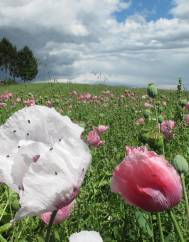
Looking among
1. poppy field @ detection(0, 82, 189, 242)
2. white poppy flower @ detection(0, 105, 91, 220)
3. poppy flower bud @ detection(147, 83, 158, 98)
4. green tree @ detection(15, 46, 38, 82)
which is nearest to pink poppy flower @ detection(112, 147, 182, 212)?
poppy field @ detection(0, 82, 189, 242)

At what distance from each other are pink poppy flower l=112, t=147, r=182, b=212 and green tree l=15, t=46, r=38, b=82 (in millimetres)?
58539

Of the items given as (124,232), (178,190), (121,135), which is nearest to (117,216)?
(124,232)

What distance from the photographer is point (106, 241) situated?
2502 mm

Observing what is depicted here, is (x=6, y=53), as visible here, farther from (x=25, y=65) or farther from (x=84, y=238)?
(x=84, y=238)

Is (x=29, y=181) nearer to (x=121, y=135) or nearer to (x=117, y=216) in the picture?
(x=117, y=216)

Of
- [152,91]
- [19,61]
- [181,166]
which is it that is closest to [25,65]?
[19,61]

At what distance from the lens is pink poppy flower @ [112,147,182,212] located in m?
1.19

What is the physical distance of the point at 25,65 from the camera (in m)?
62.0

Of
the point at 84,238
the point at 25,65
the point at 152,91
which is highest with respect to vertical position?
the point at 152,91

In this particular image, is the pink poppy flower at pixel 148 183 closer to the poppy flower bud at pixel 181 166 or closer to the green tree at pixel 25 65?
the poppy flower bud at pixel 181 166

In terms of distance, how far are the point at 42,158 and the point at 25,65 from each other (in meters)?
61.7

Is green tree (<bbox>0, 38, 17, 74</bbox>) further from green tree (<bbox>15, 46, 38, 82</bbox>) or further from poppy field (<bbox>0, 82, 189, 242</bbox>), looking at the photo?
poppy field (<bbox>0, 82, 189, 242</bbox>)

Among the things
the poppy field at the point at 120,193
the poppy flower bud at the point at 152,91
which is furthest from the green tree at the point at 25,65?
the poppy flower bud at the point at 152,91

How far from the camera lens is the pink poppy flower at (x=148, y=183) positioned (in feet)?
3.90
